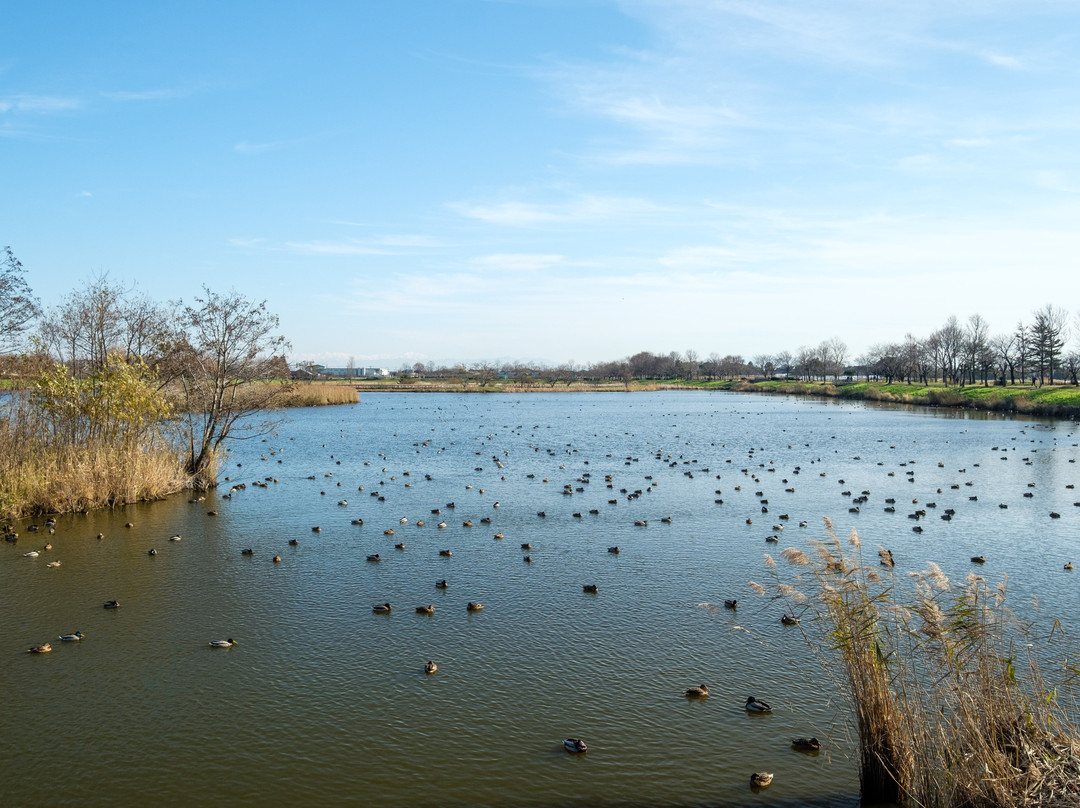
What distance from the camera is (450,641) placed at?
12930mm

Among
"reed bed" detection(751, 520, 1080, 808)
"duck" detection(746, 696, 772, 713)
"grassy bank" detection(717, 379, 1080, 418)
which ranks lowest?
"duck" detection(746, 696, 772, 713)

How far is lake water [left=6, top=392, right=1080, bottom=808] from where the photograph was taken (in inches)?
351

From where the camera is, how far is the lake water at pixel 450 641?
891 centimetres

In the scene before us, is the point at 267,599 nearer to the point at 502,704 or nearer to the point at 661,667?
the point at 502,704

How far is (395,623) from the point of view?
13.8 m

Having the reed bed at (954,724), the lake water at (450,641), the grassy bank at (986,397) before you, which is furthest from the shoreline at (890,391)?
the reed bed at (954,724)

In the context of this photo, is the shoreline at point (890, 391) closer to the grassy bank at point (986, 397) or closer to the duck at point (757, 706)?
the grassy bank at point (986, 397)

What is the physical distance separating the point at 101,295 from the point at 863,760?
29.2 metres

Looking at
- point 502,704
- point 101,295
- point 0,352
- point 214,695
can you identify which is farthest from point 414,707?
point 101,295

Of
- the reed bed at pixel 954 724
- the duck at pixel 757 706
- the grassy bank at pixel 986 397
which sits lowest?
the duck at pixel 757 706

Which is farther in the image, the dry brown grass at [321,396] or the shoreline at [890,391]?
the dry brown grass at [321,396]

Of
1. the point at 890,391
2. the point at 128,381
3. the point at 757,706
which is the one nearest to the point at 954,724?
the point at 757,706

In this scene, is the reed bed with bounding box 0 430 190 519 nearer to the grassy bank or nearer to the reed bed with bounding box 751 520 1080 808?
the reed bed with bounding box 751 520 1080 808

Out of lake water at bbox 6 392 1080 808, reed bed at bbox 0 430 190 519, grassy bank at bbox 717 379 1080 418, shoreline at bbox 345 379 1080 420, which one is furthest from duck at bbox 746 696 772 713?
grassy bank at bbox 717 379 1080 418
